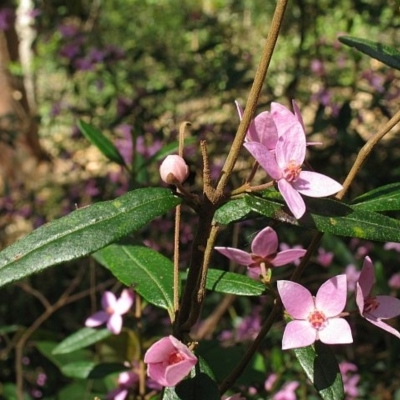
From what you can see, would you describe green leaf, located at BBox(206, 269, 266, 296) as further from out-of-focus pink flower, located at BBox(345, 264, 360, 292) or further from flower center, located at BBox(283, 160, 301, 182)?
out-of-focus pink flower, located at BBox(345, 264, 360, 292)

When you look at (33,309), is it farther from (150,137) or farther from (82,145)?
(82,145)

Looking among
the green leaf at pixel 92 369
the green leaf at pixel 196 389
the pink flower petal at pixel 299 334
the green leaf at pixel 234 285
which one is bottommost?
the green leaf at pixel 92 369

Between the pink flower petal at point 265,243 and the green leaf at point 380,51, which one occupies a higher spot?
the green leaf at point 380,51

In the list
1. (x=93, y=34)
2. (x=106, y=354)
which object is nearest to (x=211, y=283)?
(x=106, y=354)

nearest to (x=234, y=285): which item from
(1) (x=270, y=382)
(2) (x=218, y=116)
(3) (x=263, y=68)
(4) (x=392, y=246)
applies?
(3) (x=263, y=68)

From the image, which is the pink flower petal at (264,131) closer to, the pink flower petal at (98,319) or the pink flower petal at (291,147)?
the pink flower petal at (291,147)

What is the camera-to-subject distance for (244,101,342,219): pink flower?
0.70 m

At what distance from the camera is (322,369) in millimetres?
786

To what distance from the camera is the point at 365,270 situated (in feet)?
2.52

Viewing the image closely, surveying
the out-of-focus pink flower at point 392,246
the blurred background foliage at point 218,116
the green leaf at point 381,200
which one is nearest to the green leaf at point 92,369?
the blurred background foliage at point 218,116

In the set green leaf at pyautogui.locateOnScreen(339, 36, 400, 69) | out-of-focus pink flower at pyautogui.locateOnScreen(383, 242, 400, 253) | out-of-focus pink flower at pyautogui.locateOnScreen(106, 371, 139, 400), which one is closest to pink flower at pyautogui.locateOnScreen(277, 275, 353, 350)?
green leaf at pyautogui.locateOnScreen(339, 36, 400, 69)

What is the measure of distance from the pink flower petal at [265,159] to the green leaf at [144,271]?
248 mm

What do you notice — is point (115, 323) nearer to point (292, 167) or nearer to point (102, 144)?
point (102, 144)

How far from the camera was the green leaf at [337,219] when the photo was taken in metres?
0.70
